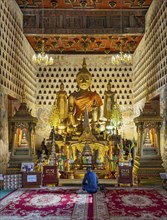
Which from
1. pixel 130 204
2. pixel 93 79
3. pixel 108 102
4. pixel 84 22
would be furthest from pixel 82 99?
pixel 130 204

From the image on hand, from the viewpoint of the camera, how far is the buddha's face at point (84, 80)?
1498cm

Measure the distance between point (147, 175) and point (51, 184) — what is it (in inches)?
114

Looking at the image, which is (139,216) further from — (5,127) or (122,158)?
(5,127)

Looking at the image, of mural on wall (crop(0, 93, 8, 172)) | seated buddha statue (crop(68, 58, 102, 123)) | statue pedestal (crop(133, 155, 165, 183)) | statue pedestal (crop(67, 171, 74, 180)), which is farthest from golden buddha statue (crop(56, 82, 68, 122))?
statue pedestal (crop(133, 155, 165, 183))

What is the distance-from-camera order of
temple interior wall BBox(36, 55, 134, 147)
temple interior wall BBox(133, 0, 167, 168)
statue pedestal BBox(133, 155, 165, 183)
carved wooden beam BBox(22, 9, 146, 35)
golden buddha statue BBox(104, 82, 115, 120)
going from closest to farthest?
statue pedestal BBox(133, 155, 165, 183) < temple interior wall BBox(133, 0, 167, 168) < carved wooden beam BBox(22, 9, 146, 35) < golden buddha statue BBox(104, 82, 115, 120) < temple interior wall BBox(36, 55, 134, 147)

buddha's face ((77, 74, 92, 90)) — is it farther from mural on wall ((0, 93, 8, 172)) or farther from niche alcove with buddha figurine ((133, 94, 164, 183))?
mural on wall ((0, 93, 8, 172))

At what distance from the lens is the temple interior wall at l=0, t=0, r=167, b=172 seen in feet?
34.3

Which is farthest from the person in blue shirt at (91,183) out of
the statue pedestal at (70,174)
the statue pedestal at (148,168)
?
the statue pedestal at (70,174)

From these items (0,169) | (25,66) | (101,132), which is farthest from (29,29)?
(0,169)

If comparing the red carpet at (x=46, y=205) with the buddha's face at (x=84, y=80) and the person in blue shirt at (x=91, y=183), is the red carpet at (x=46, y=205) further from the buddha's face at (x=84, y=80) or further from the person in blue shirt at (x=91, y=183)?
the buddha's face at (x=84, y=80)

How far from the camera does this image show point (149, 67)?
12766 mm

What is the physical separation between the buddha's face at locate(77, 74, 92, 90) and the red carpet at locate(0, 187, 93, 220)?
718cm

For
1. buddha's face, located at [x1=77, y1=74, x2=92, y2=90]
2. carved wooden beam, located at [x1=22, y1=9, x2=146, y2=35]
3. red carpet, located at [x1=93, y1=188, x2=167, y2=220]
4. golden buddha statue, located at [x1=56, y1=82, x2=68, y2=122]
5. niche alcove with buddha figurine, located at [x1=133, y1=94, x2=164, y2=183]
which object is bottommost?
red carpet, located at [x1=93, y1=188, x2=167, y2=220]

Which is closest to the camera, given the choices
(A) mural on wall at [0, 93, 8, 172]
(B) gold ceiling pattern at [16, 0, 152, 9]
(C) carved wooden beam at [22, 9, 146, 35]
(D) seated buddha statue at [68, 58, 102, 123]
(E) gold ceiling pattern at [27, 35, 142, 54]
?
(A) mural on wall at [0, 93, 8, 172]
